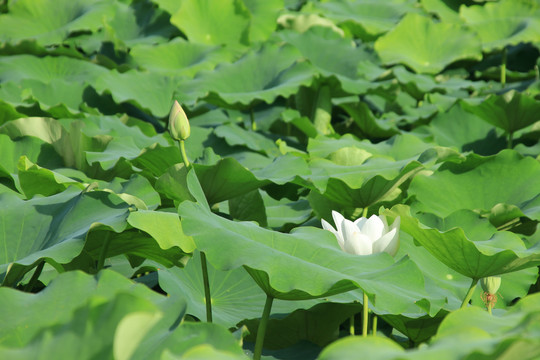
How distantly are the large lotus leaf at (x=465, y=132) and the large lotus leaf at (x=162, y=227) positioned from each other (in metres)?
1.65

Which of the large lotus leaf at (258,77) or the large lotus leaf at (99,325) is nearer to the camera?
the large lotus leaf at (99,325)

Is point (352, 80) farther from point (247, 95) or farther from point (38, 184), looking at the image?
point (38, 184)

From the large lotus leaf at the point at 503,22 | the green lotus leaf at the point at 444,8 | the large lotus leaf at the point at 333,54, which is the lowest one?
the green lotus leaf at the point at 444,8

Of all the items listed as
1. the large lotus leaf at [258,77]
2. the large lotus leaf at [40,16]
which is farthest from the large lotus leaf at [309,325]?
the large lotus leaf at [40,16]

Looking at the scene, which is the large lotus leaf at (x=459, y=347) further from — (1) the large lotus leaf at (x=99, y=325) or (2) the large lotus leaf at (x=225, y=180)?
(2) the large lotus leaf at (x=225, y=180)

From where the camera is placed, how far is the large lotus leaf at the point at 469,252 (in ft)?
3.75

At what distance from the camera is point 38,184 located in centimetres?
Result: 161

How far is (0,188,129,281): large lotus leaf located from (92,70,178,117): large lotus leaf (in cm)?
125

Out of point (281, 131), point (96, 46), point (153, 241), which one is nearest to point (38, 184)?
point (153, 241)

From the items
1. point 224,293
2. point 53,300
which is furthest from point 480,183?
point 53,300

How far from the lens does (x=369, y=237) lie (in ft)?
4.16

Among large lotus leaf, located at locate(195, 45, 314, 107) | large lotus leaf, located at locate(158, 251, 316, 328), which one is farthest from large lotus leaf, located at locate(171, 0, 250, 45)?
large lotus leaf, located at locate(158, 251, 316, 328)

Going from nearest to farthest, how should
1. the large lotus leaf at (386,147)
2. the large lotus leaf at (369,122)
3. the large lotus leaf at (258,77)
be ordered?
the large lotus leaf at (386,147) → the large lotus leaf at (258,77) → the large lotus leaf at (369,122)

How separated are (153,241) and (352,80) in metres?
1.87
